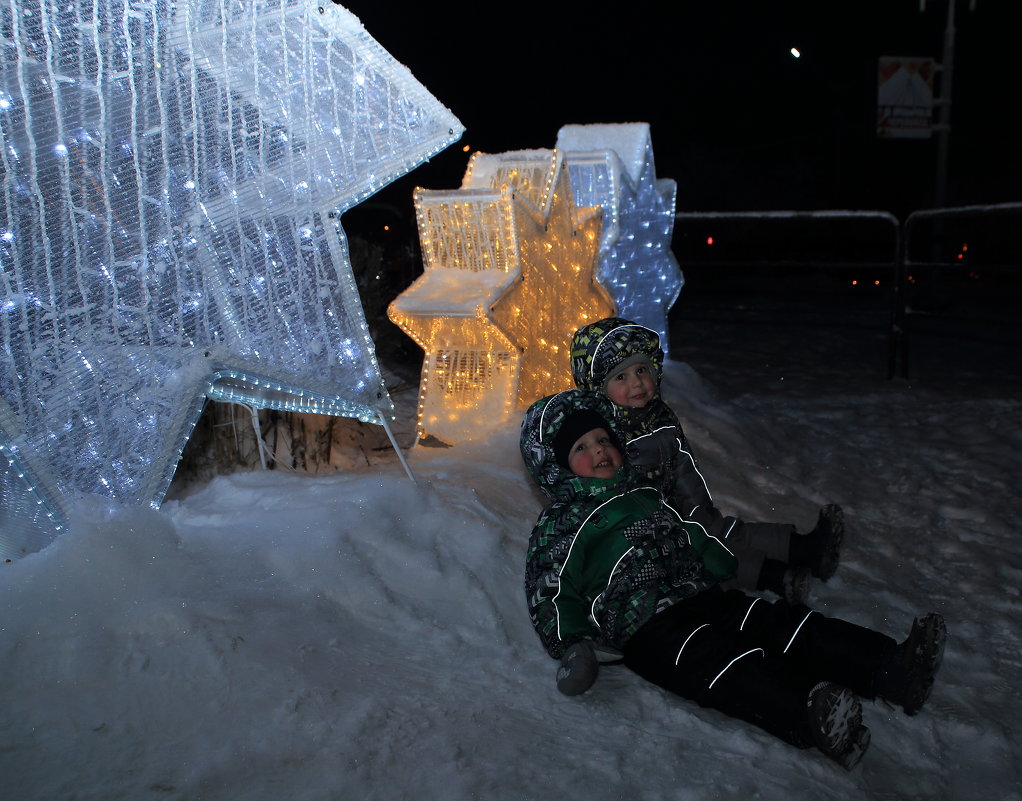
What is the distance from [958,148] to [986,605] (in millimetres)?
21068

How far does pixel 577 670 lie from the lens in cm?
245

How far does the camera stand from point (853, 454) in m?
5.16

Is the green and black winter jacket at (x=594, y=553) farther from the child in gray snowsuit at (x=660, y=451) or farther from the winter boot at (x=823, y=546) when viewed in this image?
the winter boot at (x=823, y=546)

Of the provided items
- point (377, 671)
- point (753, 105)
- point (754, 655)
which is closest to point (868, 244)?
point (753, 105)

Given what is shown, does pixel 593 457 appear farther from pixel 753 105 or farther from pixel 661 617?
pixel 753 105

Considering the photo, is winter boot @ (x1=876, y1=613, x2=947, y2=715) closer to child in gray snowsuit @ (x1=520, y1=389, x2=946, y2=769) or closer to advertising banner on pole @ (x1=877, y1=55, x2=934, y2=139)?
child in gray snowsuit @ (x1=520, y1=389, x2=946, y2=769)

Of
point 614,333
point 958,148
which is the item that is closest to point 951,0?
point 958,148

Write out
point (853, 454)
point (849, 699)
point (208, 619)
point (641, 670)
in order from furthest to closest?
point (853, 454) → point (641, 670) → point (208, 619) → point (849, 699)

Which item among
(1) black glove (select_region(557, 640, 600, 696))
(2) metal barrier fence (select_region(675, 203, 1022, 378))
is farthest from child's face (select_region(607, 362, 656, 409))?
(2) metal barrier fence (select_region(675, 203, 1022, 378))

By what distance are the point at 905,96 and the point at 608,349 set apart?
12.1 meters

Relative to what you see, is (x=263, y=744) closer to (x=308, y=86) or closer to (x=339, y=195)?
(x=339, y=195)

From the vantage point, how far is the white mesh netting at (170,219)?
8.03 ft

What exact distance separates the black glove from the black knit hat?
0.54 meters

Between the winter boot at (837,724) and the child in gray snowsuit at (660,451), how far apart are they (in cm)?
99
